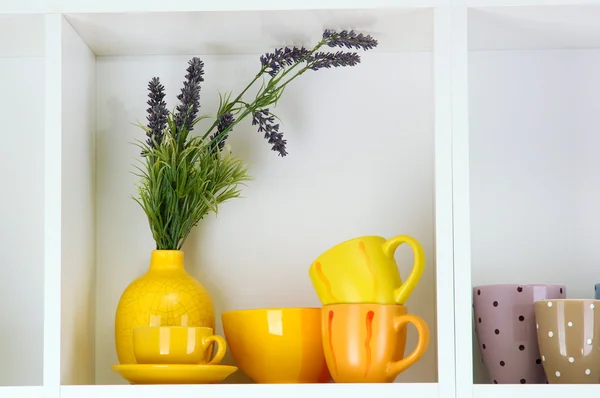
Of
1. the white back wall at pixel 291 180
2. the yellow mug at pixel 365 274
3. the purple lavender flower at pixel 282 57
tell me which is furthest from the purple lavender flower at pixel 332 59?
the yellow mug at pixel 365 274

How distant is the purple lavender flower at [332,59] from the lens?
1204 mm

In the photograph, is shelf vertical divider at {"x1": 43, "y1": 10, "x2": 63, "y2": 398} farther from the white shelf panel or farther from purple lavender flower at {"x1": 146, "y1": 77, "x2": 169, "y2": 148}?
the white shelf panel

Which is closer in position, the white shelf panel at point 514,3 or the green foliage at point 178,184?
the white shelf panel at point 514,3

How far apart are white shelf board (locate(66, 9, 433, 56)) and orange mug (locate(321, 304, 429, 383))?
0.38 m

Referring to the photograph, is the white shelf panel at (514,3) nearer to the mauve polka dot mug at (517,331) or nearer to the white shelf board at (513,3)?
the white shelf board at (513,3)

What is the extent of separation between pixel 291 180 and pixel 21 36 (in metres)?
0.44

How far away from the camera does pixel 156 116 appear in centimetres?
123

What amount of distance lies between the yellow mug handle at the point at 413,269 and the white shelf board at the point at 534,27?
30 cm

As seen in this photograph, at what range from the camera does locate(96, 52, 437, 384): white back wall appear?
1.31 metres
